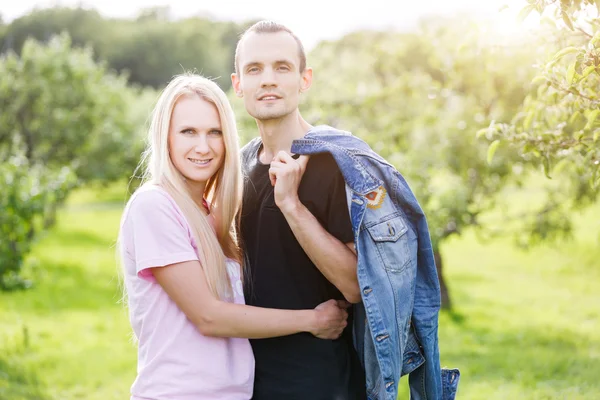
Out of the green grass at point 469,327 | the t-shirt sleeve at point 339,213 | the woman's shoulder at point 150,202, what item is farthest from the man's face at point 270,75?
the green grass at point 469,327

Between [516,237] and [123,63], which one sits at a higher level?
[123,63]

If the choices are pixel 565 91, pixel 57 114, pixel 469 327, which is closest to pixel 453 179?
pixel 469 327

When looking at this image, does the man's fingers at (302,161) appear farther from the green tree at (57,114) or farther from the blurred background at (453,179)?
the green tree at (57,114)

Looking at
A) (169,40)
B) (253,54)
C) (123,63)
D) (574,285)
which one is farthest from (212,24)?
(253,54)

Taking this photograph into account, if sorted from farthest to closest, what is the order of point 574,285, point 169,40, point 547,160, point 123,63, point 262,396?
1. point 169,40
2. point 123,63
3. point 574,285
4. point 547,160
5. point 262,396

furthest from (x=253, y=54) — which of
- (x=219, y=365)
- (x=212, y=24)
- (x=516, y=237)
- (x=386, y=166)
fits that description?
(x=212, y=24)

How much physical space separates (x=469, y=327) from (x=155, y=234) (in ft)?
26.7

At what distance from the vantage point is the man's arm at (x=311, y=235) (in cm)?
322

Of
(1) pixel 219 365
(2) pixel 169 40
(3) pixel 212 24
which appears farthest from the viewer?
(3) pixel 212 24

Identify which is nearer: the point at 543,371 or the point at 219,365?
the point at 219,365

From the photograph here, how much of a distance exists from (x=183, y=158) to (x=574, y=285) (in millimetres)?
11384

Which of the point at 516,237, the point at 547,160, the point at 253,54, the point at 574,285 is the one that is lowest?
the point at 574,285

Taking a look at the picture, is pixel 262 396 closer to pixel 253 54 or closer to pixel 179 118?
pixel 179 118

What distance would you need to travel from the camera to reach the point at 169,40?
74.6 metres
